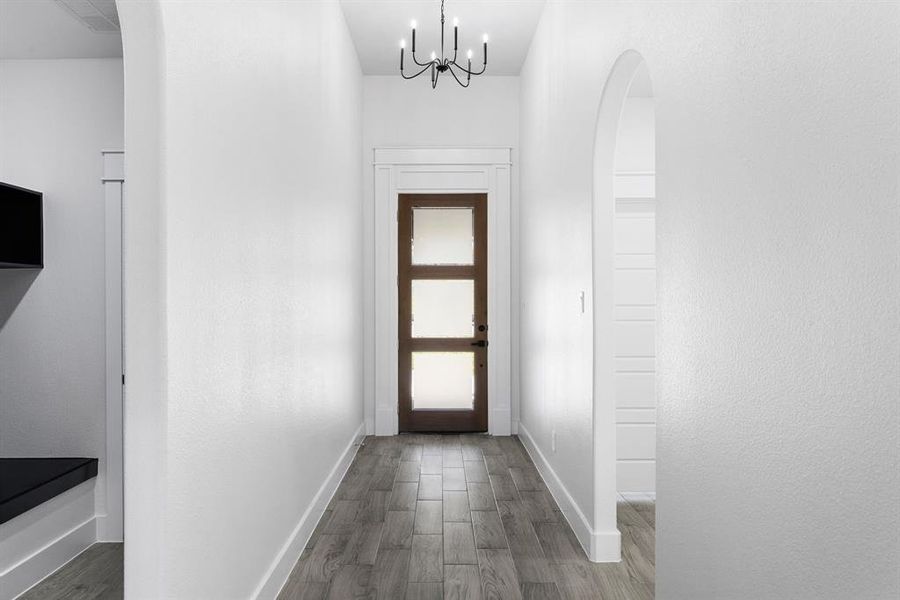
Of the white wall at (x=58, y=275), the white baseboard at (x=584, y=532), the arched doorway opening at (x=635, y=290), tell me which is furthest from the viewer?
the arched doorway opening at (x=635, y=290)

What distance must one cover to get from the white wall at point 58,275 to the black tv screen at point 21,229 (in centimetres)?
5

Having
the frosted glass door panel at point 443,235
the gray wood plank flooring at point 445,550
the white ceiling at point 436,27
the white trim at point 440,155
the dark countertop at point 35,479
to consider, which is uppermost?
the white ceiling at point 436,27

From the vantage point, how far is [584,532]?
2973mm

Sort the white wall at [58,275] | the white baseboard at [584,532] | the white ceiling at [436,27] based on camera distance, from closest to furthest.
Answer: the white baseboard at [584,532]
the white wall at [58,275]
the white ceiling at [436,27]

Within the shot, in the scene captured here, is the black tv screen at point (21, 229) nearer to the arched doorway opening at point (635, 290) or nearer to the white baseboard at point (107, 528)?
the white baseboard at point (107, 528)

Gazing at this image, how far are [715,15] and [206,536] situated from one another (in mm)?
2009

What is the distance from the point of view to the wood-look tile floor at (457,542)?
2555 mm

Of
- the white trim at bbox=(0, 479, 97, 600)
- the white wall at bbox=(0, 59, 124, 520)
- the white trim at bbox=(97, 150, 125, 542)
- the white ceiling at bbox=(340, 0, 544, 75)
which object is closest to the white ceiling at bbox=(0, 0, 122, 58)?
the white wall at bbox=(0, 59, 124, 520)

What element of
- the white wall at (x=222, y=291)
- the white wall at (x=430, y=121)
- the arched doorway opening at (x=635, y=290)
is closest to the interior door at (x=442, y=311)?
the white wall at (x=430, y=121)

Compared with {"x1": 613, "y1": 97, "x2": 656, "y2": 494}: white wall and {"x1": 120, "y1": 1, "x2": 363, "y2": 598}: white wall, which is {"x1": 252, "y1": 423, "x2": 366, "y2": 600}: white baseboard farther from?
{"x1": 613, "y1": 97, "x2": 656, "y2": 494}: white wall

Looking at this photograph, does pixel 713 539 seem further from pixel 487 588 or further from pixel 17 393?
pixel 17 393

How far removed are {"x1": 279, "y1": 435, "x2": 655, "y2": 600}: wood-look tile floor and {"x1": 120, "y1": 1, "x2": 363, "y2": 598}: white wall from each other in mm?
269

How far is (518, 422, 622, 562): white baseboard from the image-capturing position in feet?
9.24

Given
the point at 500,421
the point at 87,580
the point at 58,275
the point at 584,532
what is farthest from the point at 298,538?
the point at 500,421
